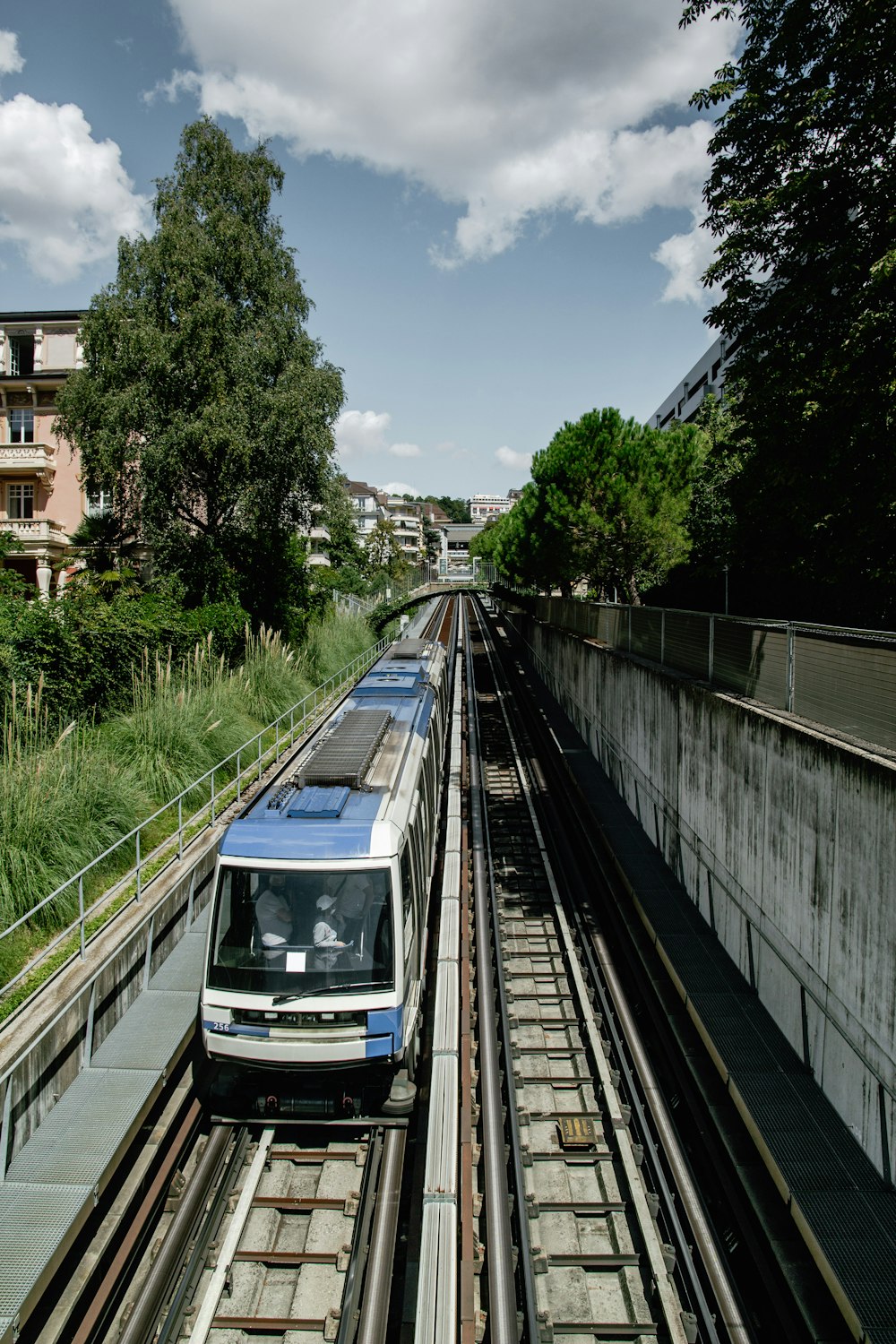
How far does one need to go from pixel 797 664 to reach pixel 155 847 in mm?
9301

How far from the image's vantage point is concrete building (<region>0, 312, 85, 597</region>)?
100 ft

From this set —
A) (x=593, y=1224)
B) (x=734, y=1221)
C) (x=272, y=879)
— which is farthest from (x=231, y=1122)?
(x=734, y=1221)

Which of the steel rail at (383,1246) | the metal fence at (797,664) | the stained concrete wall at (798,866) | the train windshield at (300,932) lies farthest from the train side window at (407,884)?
the metal fence at (797,664)

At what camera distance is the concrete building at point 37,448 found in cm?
3053

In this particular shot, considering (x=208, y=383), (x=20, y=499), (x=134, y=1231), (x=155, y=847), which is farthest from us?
(x=20, y=499)

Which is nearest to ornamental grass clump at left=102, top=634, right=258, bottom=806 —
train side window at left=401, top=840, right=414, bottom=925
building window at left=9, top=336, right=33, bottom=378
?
train side window at left=401, top=840, right=414, bottom=925

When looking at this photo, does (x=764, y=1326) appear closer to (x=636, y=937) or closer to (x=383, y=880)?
(x=383, y=880)

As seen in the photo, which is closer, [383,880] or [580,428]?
[383,880]

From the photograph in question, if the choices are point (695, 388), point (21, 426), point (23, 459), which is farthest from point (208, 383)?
point (695, 388)

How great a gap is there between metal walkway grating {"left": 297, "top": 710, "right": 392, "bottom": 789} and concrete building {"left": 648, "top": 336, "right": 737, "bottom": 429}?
46710 millimetres

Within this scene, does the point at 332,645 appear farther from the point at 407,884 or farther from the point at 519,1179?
the point at 519,1179

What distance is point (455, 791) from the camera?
52.6 feet

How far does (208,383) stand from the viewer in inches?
880

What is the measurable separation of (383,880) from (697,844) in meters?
6.50
